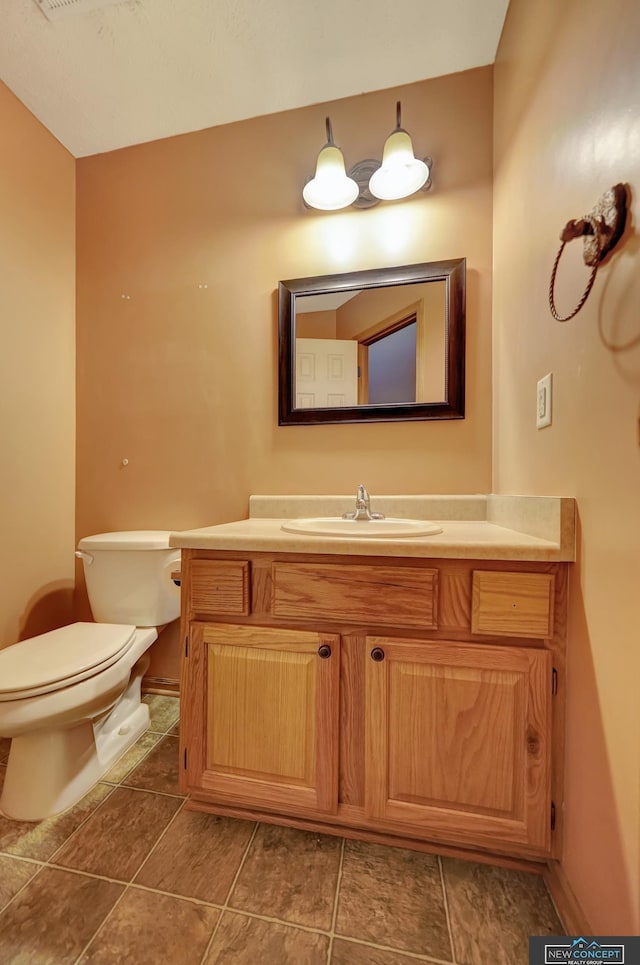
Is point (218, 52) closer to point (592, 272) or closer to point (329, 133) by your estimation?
point (329, 133)

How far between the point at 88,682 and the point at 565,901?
1.27 metres

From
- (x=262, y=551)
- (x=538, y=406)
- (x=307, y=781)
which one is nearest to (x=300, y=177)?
Result: (x=538, y=406)

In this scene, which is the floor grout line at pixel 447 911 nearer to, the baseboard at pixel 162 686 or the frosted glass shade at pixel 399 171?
the baseboard at pixel 162 686

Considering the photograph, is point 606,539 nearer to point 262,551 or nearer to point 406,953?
point 262,551

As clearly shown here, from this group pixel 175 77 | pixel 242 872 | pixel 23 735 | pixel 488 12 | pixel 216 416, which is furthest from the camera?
pixel 216 416

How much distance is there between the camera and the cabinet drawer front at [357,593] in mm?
901

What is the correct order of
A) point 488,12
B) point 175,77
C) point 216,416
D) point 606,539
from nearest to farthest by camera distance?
point 606,539, point 488,12, point 175,77, point 216,416

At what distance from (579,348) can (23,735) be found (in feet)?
5.59

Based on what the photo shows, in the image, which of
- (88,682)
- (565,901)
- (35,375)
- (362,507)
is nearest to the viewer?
(565,901)

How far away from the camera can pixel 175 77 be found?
1434 millimetres

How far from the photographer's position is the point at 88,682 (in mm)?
1100

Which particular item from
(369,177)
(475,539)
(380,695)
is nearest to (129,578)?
(380,695)

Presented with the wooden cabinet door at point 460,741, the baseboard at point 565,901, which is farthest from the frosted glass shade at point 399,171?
the baseboard at point 565,901

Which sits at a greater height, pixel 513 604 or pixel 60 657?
pixel 513 604
